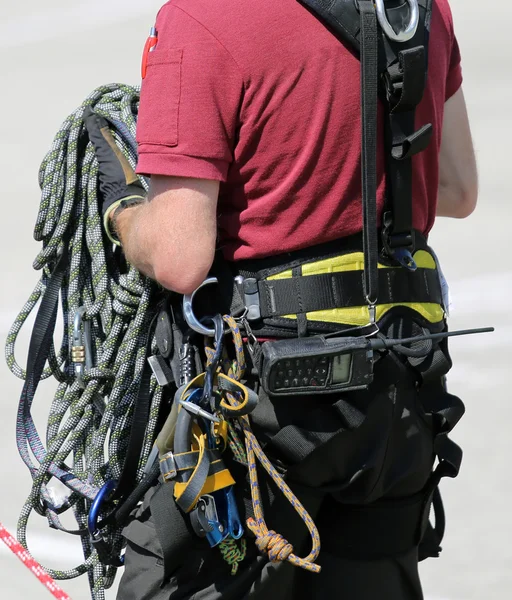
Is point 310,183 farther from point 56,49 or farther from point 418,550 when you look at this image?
point 56,49

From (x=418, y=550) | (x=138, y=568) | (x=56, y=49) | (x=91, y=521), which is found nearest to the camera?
(x=138, y=568)

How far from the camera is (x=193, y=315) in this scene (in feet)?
8.01

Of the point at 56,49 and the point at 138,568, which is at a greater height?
the point at 56,49

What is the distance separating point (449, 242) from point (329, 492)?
385 centimetres

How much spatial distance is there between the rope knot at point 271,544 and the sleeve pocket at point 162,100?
0.86 metres

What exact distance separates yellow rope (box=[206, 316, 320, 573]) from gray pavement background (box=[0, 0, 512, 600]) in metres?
1.65

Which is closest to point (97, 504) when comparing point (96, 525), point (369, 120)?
point (96, 525)

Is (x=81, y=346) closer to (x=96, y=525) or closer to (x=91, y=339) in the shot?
(x=91, y=339)

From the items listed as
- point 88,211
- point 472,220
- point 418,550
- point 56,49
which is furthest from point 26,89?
point 418,550

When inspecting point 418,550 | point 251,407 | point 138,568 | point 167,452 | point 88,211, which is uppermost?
point 88,211

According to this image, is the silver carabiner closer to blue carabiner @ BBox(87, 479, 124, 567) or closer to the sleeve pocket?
the sleeve pocket

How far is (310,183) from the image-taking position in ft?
7.66

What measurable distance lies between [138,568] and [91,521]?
0.77ft

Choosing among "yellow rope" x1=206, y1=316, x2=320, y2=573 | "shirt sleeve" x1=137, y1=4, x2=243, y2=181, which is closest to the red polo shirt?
"shirt sleeve" x1=137, y1=4, x2=243, y2=181
